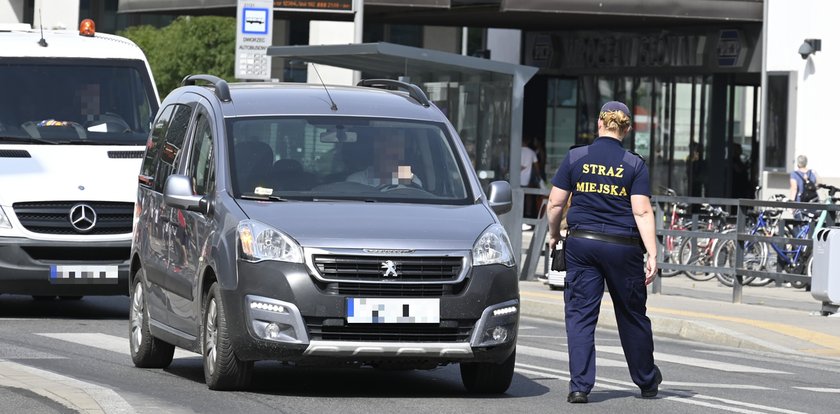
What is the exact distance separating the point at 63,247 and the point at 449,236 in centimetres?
616

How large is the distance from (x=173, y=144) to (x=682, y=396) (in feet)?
11.8

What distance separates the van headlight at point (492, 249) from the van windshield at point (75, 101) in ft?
22.2

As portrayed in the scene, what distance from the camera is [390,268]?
31.4 feet

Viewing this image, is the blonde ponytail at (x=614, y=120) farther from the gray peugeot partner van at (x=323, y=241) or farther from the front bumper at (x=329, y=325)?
the front bumper at (x=329, y=325)

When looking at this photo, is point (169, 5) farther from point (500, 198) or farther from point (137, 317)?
point (500, 198)

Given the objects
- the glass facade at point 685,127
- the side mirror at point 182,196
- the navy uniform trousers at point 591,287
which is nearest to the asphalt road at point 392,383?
the navy uniform trousers at point 591,287

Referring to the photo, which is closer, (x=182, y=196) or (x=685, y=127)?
(x=182, y=196)

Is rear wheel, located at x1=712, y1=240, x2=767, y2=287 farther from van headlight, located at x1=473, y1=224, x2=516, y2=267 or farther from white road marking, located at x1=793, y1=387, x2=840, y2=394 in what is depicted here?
van headlight, located at x1=473, y1=224, x2=516, y2=267

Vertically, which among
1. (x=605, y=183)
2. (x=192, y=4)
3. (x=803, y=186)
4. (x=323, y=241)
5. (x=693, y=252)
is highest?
(x=192, y=4)

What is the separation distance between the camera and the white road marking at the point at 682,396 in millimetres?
10180

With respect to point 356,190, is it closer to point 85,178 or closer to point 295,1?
point 85,178

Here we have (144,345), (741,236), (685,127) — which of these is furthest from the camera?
(685,127)

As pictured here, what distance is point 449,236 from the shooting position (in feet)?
32.0

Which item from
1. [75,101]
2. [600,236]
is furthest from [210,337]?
[75,101]
